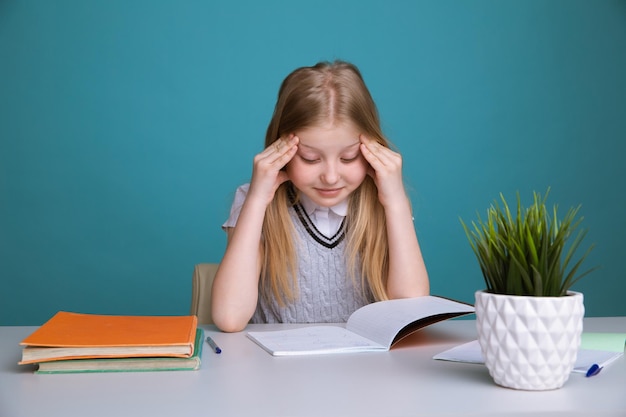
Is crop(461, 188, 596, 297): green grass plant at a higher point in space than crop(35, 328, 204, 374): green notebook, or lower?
higher

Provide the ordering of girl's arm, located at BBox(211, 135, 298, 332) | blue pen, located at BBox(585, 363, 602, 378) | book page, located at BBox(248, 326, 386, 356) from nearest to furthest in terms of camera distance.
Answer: blue pen, located at BBox(585, 363, 602, 378)
book page, located at BBox(248, 326, 386, 356)
girl's arm, located at BBox(211, 135, 298, 332)

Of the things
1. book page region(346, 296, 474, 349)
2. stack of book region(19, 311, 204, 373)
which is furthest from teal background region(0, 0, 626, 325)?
stack of book region(19, 311, 204, 373)

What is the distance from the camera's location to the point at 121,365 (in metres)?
1.14

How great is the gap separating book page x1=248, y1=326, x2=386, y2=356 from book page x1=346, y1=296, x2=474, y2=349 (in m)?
0.02

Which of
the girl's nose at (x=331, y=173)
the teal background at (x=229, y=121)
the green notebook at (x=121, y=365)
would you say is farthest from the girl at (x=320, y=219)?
the teal background at (x=229, y=121)

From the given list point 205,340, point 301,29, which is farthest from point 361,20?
point 205,340

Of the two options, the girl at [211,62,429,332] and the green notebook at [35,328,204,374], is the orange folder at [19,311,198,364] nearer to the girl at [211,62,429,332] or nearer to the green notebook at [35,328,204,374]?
the green notebook at [35,328,204,374]

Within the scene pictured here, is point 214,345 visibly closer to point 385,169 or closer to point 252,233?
point 252,233

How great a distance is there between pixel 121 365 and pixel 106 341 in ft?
0.17

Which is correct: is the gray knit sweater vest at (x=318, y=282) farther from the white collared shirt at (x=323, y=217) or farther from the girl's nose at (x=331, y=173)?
the girl's nose at (x=331, y=173)

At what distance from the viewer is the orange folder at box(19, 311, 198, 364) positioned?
3.74 feet

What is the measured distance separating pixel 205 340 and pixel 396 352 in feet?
1.13

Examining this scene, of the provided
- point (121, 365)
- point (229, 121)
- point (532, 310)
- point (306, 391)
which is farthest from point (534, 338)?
point (229, 121)

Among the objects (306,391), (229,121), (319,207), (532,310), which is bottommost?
(306,391)
